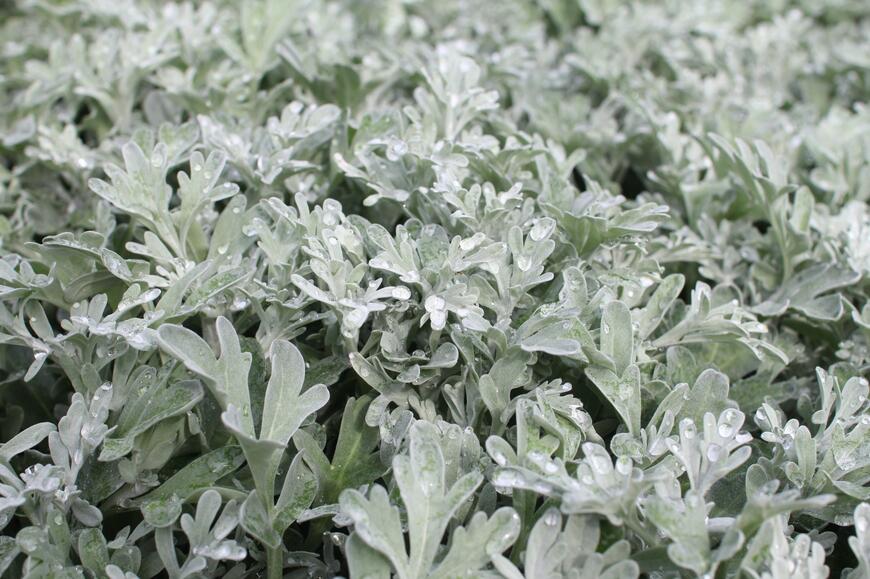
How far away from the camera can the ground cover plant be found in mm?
1331

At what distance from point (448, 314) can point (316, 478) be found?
16.6 inches

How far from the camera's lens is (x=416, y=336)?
1692mm

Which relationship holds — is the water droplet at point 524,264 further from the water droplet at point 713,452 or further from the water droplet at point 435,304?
the water droplet at point 713,452

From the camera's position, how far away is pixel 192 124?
2066 millimetres

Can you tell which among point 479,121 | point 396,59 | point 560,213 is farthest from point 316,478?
point 396,59

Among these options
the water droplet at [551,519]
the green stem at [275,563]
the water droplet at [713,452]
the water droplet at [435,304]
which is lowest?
the green stem at [275,563]

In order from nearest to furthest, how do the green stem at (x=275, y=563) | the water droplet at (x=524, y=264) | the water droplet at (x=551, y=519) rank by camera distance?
the water droplet at (x=551, y=519), the green stem at (x=275, y=563), the water droplet at (x=524, y=264)

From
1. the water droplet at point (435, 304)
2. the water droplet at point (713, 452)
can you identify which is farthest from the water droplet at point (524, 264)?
the water droplet at point (713, 452)

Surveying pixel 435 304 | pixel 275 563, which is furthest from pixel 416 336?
pixel 275 563

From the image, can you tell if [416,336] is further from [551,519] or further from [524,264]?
[551,519]

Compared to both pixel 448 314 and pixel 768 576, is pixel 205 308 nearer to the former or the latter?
pixel 448 314

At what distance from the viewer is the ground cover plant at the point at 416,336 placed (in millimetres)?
1331

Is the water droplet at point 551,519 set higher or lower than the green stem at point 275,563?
higher

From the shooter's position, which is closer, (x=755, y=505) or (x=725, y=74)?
(x=755, y=505)
